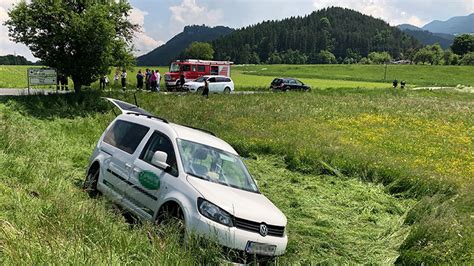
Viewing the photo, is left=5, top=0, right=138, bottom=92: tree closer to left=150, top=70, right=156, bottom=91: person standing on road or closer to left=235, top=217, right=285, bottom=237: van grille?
left=150, top=70, right=156, bottom=91: person standing on road

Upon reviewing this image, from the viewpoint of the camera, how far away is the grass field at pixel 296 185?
505 cm

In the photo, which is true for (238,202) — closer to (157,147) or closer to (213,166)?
(213,166)

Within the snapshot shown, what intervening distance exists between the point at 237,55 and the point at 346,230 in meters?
175

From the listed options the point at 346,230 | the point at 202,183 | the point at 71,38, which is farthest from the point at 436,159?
the point at 71,38

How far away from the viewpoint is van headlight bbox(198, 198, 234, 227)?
5723 millimetres

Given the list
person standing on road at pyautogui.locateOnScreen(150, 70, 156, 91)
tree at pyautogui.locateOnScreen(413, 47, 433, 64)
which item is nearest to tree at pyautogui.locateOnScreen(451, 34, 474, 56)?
tree at pyautogui.locateOnScreen(413, 47, 433, 64)

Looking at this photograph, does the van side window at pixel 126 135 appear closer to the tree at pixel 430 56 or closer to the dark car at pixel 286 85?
the dark car at pixel 286 85

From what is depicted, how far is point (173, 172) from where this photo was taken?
655 centimetres

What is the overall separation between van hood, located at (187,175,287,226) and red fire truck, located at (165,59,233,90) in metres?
30.0

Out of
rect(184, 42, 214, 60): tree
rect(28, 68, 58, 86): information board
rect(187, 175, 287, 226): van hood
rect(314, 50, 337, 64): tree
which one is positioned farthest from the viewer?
rect(314, 50, 337, 64): tree

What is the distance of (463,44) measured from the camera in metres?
163

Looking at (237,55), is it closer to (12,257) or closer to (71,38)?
(71,38)

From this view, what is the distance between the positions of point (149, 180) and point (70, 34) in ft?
56.2

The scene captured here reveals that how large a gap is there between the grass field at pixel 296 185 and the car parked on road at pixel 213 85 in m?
10.1
